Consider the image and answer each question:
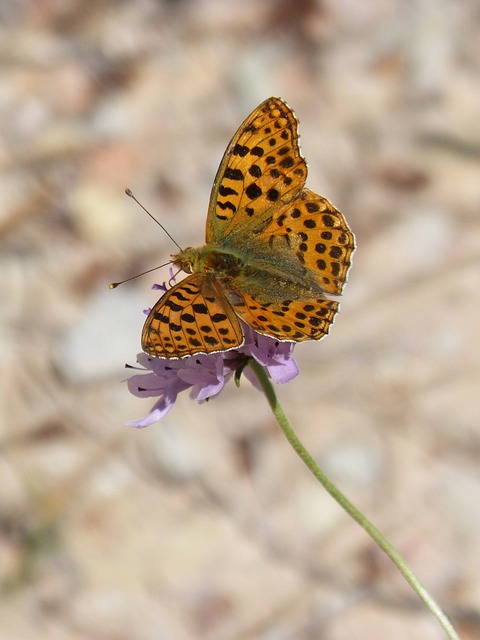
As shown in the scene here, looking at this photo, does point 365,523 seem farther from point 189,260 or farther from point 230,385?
point 230,385

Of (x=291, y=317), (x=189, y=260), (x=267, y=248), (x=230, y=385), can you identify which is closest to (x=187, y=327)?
(x=291, y=317)

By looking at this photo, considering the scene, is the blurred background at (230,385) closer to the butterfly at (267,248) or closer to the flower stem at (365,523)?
the flower stem at (365,523)

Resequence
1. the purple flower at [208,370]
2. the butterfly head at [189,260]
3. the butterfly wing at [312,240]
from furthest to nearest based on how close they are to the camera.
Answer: the butterfly head at [189,260] → the butterfly wing at [312,240] → the purple flower at [208,370]

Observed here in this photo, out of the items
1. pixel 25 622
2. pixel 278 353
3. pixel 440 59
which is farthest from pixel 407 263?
pixel 278 353

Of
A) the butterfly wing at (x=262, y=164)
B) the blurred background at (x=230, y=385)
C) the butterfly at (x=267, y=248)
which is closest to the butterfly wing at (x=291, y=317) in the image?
the butterfly at (x=267, y=248)

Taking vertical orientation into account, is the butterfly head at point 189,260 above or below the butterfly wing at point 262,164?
below

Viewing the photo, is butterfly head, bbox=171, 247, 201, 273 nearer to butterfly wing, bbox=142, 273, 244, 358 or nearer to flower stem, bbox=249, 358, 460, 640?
butterfly wing, bbox=142, 273, 244, 358

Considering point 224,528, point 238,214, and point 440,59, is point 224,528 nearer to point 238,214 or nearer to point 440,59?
point 238,214
